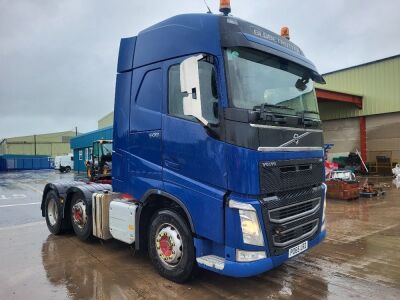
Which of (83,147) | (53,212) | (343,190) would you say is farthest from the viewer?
(83,147)

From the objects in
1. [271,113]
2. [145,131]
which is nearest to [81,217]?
[145,131]

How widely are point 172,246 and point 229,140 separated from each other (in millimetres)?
1610

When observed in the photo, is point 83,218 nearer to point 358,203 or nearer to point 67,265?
point 67,265

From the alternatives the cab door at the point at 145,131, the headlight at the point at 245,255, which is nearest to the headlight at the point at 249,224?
the headlight at the point at 245,255

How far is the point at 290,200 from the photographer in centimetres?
429

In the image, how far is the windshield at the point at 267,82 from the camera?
397 centimetres

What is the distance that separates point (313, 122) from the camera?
473 centimetres

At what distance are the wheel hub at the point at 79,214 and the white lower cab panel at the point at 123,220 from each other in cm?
111

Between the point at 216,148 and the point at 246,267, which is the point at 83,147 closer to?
the point at 216,148

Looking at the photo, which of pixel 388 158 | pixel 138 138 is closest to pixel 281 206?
pixel 138 138

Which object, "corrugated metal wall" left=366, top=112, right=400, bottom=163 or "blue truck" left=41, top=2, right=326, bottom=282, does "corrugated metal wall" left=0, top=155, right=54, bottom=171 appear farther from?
"blue truck" left=41, top=2, right=326, bottom=282

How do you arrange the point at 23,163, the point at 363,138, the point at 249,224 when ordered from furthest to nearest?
the point at 23,163 < the point at 363,138 < the point at 249,224

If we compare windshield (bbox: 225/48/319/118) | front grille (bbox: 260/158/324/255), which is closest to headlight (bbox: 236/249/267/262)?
front grille (bbox: 260/158/324/255)

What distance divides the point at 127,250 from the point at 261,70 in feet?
12.4
